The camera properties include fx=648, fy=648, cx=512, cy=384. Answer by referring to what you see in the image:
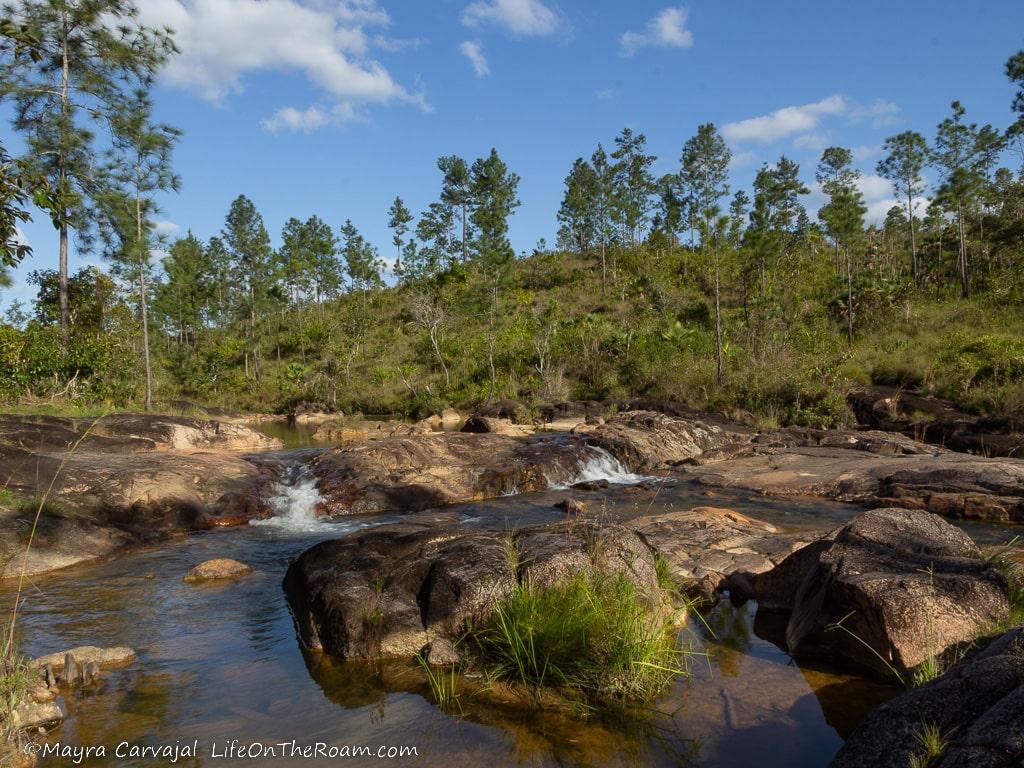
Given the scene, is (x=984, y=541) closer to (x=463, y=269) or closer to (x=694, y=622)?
(x=694, y=622)

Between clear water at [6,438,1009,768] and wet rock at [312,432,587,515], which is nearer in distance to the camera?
clear water at [6,438,1009,768]

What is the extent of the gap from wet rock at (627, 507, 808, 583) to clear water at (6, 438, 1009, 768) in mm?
865

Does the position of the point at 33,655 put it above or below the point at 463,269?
below

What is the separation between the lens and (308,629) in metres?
6.06

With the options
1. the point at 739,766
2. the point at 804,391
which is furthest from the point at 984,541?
the point at 804,391

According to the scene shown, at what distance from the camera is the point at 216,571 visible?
842 centimetres

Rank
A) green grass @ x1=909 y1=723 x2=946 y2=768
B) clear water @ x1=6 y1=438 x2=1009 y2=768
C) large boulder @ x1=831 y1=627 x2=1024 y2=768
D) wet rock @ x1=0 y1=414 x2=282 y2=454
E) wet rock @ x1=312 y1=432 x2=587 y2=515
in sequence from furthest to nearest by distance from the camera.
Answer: wet rock @ x1=312 y1=432 x2=587 y2=515 → wet rock @ x1=0 y1=414 x2=282 y2=454 → clear water @ x1=6 y1=438 x2=1009 y2=768 → green grass @ x1=909 y1=723 x2=946 y2=768 → large boulder @ x1=831 y1=627 x2=1024 y2=768

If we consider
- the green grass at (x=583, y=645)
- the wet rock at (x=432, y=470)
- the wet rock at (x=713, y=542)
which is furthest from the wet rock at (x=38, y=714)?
the wet rock at (x=432, y=470)

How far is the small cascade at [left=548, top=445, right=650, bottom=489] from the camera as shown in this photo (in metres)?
15.6

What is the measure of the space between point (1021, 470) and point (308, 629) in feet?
44.0

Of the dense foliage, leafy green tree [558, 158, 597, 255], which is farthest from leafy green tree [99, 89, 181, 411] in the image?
leafy green tree [558, 158, 597, 255]

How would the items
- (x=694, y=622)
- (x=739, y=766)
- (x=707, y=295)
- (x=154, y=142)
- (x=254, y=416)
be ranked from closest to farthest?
(x=739, y=766) → (x=694, y=622) → (x=154, y=142) → (x=254, y=416) → (x=707, y=295)

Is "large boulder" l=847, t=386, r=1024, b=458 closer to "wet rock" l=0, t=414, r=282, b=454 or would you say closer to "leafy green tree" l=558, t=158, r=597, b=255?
"wet rock" l=0, t=414, r=282, b=454

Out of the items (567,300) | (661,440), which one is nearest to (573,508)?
(661,440)
